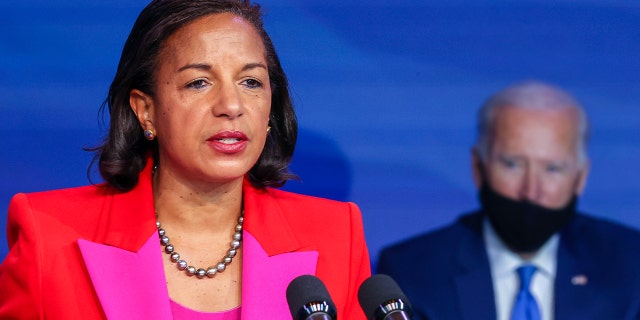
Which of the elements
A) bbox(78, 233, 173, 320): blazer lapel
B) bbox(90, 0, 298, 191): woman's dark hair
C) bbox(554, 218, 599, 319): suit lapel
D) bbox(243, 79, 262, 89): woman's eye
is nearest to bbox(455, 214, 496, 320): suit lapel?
bbox(554, 218, 599, 319): suit lapel

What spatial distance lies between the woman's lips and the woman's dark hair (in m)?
0.22

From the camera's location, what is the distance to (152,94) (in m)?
2.45

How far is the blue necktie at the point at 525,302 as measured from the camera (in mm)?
2926

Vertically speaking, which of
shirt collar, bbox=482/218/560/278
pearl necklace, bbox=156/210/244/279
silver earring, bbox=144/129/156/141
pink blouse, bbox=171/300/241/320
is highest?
silver earring, bbox=144/129/156/141

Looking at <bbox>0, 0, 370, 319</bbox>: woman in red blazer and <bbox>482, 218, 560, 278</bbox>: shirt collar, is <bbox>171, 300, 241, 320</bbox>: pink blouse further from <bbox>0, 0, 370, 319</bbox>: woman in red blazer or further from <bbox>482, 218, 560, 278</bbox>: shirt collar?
<bbox>482, 218, 560, 278</bbox>: shirt collar

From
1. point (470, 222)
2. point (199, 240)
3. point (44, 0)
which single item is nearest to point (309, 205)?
point (199, 240)

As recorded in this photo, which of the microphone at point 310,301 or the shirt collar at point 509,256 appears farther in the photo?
the shirt collar at point 509,256

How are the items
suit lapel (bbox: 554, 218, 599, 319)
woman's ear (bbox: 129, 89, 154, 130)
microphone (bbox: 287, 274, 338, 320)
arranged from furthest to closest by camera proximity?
suit lapel (bbox: 554, 218, 599, 319) < woman's ear (bbox: 129, 89, 154, 130) < microphone (bbox: 287, 274, 338, 320)

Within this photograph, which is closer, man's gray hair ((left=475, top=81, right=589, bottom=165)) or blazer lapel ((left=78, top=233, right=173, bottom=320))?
blazer lapel ((left=78, top=233, right=173, bottom=320))

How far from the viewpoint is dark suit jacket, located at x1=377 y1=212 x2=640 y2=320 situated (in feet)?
9.57

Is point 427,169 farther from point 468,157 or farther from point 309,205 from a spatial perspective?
point 309,205

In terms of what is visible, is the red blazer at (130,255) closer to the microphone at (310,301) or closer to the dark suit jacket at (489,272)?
the dark suit jacket at (489,272)

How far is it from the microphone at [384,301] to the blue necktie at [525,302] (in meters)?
1.31

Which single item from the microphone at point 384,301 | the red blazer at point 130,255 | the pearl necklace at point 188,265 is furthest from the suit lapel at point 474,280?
the microphone at point 384,301
